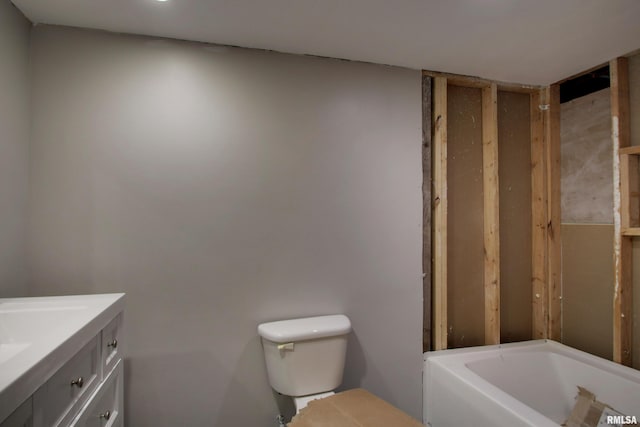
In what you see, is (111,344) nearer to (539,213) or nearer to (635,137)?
(539,213)

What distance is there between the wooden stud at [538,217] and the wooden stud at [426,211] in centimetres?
86

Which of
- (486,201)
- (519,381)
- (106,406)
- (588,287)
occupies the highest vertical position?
(486,201)

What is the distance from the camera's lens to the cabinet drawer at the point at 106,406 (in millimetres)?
973

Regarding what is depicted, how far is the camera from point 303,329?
152 centimetres

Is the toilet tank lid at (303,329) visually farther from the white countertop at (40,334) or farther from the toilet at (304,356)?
the white countertop at (40,334)

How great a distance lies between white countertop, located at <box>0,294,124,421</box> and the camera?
25.5 inches

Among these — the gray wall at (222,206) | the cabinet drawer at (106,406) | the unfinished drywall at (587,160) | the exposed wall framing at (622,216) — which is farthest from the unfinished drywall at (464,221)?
the cabinet drawer at (106,406)

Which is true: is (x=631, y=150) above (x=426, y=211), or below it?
above

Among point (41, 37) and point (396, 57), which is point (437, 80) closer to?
point (396, 57)

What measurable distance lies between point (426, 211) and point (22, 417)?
6.14 feet

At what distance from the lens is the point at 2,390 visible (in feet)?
1.92

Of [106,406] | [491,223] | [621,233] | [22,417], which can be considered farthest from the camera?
[491,223]

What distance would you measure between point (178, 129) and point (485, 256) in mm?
2026

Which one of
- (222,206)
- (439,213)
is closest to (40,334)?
(222,206)
